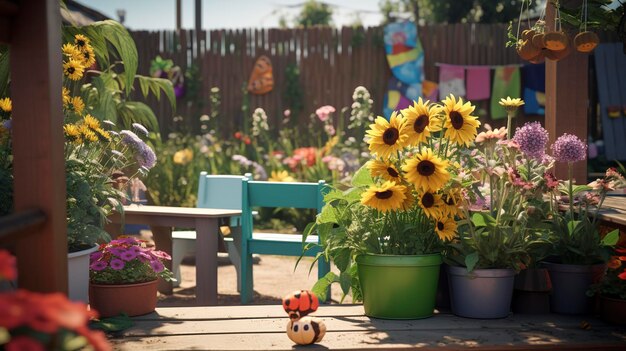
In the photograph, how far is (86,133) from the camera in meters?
3.64

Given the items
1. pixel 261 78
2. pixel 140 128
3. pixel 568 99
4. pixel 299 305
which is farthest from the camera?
pixel 261 78

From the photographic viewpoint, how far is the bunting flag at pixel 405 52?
1016 cm

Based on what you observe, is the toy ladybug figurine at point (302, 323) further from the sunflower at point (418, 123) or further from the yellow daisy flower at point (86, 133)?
the yellow daisy flower at point (86, 133)

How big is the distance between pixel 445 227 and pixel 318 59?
25.0 ft

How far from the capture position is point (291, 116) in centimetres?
1031

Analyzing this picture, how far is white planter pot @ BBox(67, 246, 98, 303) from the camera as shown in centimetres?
301

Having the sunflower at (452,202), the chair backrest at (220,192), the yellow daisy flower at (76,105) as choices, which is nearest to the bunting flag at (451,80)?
the chair backrest at (220,192)

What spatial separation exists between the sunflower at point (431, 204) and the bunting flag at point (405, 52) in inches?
285

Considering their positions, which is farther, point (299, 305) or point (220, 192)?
point (220, 192)

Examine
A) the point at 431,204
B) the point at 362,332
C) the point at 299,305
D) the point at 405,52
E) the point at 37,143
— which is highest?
the point at 405,52

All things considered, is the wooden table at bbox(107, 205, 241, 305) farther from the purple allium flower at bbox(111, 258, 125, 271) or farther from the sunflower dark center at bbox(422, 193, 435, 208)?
the sunflower dark center at bbox(422, 193, 435, 208)

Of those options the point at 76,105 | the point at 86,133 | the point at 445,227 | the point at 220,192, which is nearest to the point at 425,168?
the point at 445,227

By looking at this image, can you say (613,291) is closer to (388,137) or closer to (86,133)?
(388,137)

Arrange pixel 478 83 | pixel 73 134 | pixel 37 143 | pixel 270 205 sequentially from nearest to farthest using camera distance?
pixel 37 143 → pixel 73 134 → pixel 270 205 → pixel 478 83
